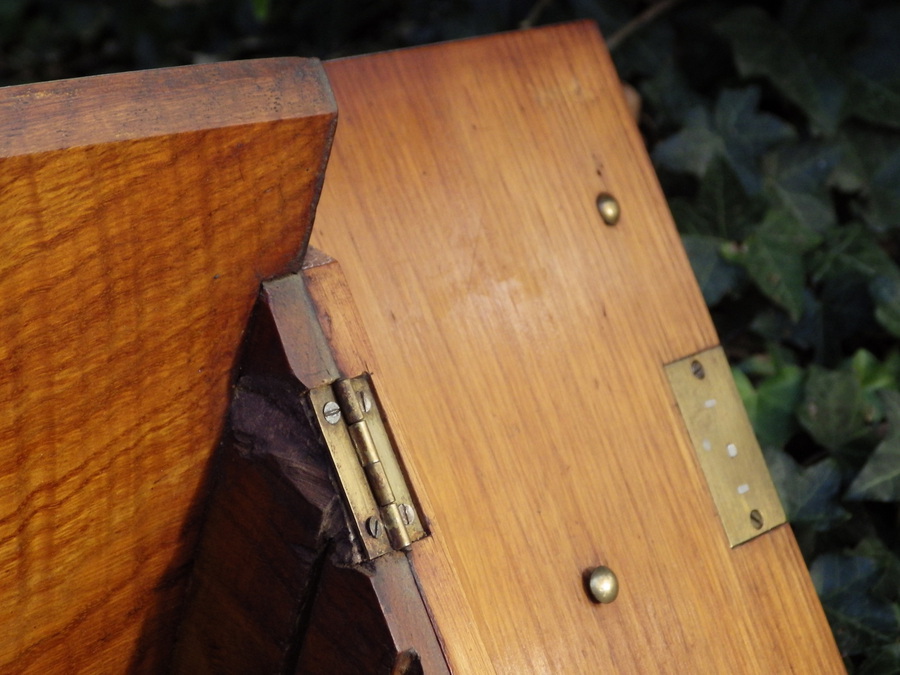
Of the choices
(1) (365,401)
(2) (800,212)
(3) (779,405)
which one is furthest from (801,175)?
(1) (365,401)

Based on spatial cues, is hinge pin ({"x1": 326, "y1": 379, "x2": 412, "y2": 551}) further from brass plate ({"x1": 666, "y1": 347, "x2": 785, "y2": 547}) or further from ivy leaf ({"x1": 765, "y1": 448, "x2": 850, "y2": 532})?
ivy leaf ({"x1": 765, "y1": 448, "x2": 850, "y2": 532})

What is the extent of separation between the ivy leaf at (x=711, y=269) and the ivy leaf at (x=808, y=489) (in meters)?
0.20

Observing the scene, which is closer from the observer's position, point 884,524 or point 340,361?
point 340,361

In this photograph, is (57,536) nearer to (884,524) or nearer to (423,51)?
(423,51)

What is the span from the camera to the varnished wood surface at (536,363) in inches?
22.7

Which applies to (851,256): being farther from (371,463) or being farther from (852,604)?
(371,463)

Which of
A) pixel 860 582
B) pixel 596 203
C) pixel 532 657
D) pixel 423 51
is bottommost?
pixel 860 582

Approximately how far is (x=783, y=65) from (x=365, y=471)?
90cm

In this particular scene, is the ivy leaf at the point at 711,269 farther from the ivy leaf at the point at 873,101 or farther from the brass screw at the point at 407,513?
the brass screw at the point at 407,513

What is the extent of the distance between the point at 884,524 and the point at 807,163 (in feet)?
1.51

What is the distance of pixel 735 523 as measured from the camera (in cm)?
69

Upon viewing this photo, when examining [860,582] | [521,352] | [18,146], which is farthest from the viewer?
[860,582]

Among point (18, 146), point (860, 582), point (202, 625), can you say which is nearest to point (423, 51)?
point (18, 146)

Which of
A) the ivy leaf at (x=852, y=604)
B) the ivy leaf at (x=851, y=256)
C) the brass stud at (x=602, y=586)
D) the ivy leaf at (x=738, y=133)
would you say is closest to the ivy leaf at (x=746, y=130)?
the ivy leaf at (x=738, y=133)
